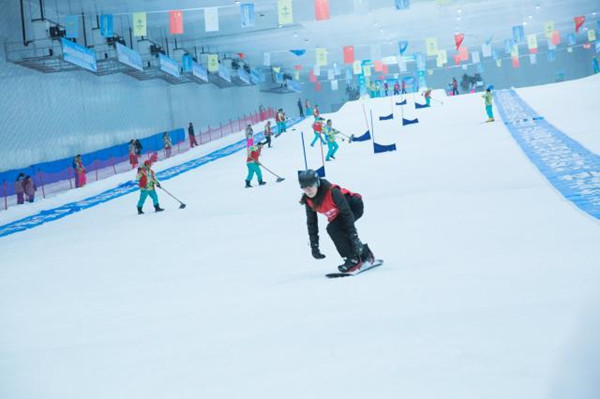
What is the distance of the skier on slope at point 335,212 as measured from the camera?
6.10 m

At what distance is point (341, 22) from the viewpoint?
36062mm

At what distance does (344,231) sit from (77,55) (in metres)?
18.5

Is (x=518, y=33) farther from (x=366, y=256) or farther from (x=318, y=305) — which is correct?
(x=318, y=305)

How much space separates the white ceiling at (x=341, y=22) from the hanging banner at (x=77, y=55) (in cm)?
256

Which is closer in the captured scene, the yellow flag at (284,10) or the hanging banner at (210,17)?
the yellow flag at (284,10)

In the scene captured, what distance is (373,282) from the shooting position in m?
6.17

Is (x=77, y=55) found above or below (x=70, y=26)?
below

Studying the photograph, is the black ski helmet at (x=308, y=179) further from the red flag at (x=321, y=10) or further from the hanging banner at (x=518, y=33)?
the hanging banner at (x=518, y=33)

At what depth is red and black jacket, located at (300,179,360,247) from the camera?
20.3 feet

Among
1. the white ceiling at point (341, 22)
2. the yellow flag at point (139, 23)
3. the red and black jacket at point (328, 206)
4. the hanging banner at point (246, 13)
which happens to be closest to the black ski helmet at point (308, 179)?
the red and black jacket at point (328, 206)

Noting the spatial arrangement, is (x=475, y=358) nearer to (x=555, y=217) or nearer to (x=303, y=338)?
(x=303, y=338)

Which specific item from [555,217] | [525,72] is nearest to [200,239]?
[555,217]

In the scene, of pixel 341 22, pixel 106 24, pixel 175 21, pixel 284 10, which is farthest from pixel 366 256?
pixel 341 22

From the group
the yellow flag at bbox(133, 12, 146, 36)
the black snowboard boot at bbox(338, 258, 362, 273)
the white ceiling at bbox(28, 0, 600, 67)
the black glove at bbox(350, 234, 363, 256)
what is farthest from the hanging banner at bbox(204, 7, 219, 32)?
the black glove at bbox(350, 234, 363, 256)
